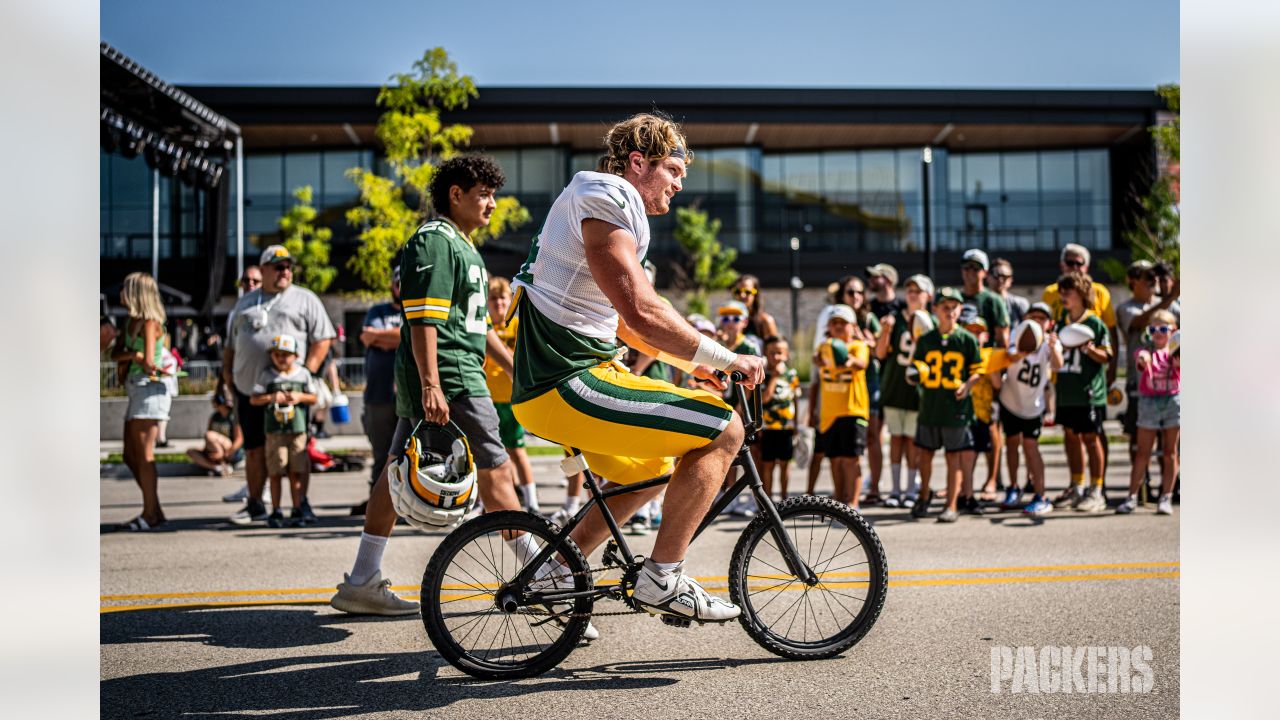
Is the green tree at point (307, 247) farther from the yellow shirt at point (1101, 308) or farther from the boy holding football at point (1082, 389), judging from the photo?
the boy holding football at point (1082, 389)

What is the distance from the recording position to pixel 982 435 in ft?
31.9

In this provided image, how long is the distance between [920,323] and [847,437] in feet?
4.07

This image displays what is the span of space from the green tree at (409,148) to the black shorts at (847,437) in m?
15.1

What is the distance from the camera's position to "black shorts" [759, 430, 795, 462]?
9000 millimetres

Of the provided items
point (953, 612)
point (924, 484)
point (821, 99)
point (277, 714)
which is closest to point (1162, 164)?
point (821, 99)

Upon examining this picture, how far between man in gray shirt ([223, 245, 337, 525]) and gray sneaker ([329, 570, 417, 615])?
3.42 metres

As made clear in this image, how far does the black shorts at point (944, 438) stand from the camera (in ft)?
28.6

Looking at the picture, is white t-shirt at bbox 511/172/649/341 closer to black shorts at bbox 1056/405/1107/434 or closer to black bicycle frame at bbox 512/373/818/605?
black bicycle frame at bbox 512/373/818/605

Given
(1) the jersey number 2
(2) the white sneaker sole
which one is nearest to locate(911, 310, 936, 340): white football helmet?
(1) the jersey number 2

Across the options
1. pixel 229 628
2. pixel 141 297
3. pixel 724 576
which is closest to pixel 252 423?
pixel 141 297

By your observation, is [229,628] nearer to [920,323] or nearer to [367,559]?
[367,559]

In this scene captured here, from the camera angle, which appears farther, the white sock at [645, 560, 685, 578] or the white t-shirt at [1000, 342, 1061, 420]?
the white t-shirt at [1000, 342, 1061, 420]

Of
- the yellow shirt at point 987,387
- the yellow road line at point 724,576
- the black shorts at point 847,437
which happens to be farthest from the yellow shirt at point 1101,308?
the yellow road line at point 724,576
